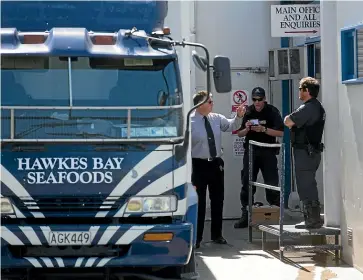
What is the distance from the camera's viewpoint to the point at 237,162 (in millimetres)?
12398

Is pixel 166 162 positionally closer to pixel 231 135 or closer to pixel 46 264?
pixel 46 264

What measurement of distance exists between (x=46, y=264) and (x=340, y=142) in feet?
12.9

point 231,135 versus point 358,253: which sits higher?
point 231,135

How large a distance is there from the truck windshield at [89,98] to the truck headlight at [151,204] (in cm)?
56

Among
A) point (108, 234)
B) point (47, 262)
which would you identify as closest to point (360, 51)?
point (108, 234)

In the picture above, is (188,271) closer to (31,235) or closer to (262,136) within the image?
(31,235)

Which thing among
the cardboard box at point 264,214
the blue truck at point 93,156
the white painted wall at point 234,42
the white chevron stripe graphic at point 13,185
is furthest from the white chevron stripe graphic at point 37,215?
the white painted wall at point 234,42

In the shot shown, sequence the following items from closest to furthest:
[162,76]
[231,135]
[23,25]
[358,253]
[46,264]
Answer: [46,264]
[162,76]
[23,25]
[358,253]
[231,135]

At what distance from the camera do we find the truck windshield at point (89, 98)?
723 centimetres

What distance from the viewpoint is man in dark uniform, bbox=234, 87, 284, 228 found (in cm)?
1134

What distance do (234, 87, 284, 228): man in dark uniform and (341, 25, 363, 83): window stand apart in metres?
2.29

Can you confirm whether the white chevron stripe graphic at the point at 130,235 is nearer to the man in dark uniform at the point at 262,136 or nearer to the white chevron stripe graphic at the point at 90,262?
the white chevron stripe graphic at the point at 90,262

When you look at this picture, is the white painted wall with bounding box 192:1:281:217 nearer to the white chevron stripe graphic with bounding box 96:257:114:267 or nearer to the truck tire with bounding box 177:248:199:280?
the truck tire with bounding box 177:248:199:280

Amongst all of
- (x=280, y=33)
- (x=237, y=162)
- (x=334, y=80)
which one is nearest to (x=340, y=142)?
(x=334, y=80)
